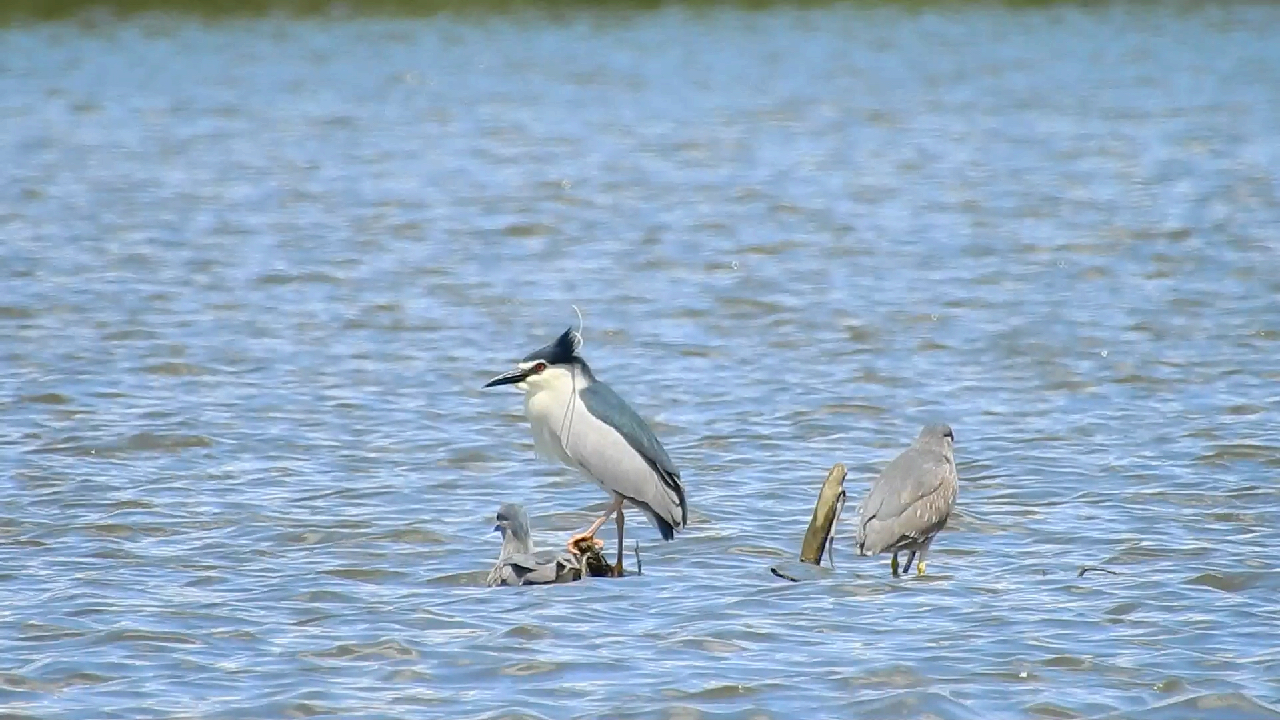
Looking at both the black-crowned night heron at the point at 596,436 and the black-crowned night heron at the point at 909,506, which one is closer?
the black-crowned night heron at the point at 909,506

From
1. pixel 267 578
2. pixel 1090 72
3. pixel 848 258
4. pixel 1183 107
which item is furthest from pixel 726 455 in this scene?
pixel 1090 72

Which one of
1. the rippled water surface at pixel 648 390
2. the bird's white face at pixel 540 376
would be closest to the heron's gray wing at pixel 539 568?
the rippled water surface at pixel 648 390

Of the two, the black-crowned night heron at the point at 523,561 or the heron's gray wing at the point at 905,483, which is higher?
the heron's gray wing at the point at 905,483

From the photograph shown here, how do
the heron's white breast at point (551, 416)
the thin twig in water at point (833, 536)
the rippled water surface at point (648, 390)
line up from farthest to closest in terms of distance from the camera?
the heron's white breast at point (551, 416) < the thin twig in water at point (833, 536) < the rippled water surface at point (648, 390)

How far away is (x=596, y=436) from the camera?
9.93 meters

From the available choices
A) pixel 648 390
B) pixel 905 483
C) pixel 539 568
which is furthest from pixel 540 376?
pixel 648 390

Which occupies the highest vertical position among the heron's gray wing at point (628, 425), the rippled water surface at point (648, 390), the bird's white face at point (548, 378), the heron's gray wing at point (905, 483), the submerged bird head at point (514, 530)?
the bird's white face at point (548, 378)

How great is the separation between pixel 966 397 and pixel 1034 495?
2520 millimetres

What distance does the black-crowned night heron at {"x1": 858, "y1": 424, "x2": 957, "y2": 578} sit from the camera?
364 inches

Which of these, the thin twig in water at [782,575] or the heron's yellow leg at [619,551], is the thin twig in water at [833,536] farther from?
the heron's yellow leg at [619,551]

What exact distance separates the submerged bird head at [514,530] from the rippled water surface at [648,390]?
0.97ft

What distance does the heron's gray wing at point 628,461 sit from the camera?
9.83 m

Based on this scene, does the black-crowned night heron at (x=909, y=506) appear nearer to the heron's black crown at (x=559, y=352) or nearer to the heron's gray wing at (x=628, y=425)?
the heron's gray wing at (x=628, y=425)


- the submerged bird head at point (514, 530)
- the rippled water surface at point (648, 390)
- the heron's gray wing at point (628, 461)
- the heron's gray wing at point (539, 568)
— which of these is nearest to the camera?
the rippled water surface at point (648, 390)
